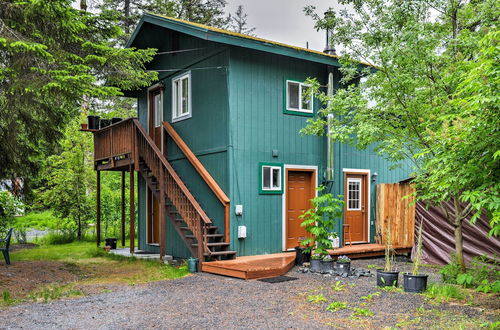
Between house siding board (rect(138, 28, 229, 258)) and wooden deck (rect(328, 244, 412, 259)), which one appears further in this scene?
wooden deck (rect(328, 244, 412, 259))

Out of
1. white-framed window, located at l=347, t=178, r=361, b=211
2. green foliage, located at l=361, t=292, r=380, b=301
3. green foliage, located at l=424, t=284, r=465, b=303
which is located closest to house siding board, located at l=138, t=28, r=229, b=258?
white-framed window, located at l=347, t=178, r=361, b=211

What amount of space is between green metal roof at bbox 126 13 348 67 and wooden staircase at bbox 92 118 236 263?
2.57 metres

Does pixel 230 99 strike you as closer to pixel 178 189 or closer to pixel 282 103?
pixel 282 103

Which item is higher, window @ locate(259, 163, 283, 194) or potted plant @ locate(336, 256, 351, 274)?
window @ locate(259, 163, 283, 194)

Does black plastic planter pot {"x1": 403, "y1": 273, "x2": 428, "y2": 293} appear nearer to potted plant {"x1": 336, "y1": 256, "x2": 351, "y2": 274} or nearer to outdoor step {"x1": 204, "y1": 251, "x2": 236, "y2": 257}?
potted plant {"x1": 336, "y1": 256, "x2": 351, "y2": 274}

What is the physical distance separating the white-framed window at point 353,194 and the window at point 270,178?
240cm

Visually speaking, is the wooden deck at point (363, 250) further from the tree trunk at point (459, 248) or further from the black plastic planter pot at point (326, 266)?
the tree trunk at point (459, 248)

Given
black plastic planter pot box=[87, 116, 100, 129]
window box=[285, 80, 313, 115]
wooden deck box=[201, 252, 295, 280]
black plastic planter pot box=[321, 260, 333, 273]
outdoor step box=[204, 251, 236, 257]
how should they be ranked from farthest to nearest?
black plastic planter pot box=[87, 116, 100, 129] < window box=[285, 80, 313, 115] < outdoor step box=[204, 251, 236, 257] < black plastic planter pot box=[321, 260, 333, 273] < wooden deck box=[201, 252, 295, 280]

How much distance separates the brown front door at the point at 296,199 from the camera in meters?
10.6

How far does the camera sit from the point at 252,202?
987 cm

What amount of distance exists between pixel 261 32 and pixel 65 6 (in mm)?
23422

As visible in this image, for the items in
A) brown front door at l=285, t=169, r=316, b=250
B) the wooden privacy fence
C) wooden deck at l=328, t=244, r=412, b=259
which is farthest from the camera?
the wooden privacy fence

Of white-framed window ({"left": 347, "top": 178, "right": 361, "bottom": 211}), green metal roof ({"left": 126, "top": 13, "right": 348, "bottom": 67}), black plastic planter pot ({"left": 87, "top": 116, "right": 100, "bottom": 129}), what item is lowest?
white-framed window ({"left": 347, "top": 178, "right": 361, "bottom": 211})

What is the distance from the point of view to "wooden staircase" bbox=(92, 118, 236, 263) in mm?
9180
